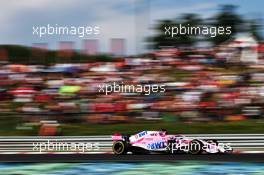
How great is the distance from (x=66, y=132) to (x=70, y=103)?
0.52 m

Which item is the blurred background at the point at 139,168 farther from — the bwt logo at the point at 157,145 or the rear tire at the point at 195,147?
the bwt logo at the point at 157,145

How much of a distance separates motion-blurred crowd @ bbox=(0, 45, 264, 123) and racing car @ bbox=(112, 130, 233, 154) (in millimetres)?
310

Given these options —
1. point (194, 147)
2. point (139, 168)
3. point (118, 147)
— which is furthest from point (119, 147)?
point (194, 147)

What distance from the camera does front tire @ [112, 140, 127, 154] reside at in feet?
20.3

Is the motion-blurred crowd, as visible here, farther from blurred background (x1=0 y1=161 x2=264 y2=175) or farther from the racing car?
blurred background (x1=0 y1=161 x2=264 y2=175)

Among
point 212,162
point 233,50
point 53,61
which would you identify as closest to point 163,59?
point 233,50

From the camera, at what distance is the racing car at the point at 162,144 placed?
6.12m

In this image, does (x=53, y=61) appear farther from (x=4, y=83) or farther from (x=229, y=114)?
(x=229, y=114)

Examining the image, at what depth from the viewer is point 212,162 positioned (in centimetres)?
565

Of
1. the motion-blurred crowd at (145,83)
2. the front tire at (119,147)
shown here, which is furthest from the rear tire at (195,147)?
the front tire at (119,147)

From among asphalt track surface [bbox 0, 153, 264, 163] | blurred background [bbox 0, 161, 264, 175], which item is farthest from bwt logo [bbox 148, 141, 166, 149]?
blurred background [bbox 0, 161, 264, 175]

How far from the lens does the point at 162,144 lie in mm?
6234

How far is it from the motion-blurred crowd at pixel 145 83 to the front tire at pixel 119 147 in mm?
382

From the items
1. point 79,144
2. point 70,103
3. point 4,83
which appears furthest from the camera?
point 4,83
